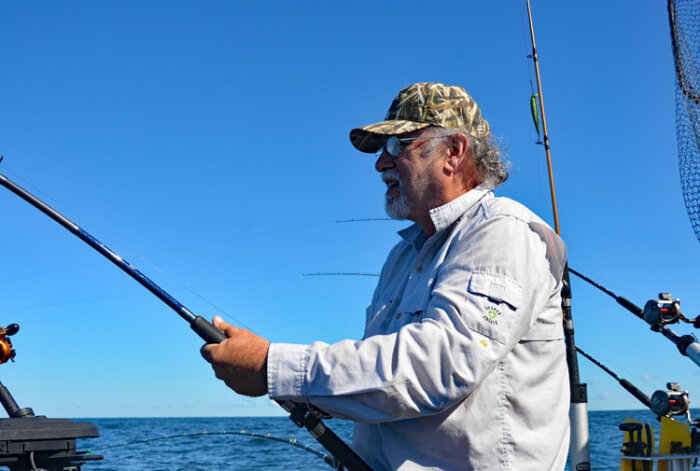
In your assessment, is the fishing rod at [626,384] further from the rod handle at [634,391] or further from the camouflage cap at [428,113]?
the camouflage cap at [428,113]

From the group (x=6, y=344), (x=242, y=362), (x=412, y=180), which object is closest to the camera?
(x=242, y=362)

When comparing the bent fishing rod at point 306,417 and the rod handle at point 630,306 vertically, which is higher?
the rod handle at point 630,306

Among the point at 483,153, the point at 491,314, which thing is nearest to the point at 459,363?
the point at 491,314

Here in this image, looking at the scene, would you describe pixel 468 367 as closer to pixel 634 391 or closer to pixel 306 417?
pixel 306 417

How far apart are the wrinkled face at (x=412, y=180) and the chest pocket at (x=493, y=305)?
552 millimetres

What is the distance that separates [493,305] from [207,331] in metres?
0.82

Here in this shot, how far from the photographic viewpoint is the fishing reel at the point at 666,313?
3.55m

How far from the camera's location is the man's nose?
7.77 ft

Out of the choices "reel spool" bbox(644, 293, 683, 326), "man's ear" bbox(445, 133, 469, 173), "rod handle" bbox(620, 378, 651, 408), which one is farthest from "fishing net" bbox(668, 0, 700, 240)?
"man's ear" bbox(445, 133, 469, 173)

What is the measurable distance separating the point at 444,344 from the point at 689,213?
2416 millimetres

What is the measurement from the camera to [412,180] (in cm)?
231

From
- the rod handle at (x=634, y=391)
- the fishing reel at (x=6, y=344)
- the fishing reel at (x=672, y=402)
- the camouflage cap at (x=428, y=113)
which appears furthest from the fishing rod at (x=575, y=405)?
the fishing reel at (x=6, y=344)

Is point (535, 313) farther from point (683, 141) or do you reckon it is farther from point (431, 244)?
point (683, 141)

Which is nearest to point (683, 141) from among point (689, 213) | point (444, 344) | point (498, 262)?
point (689, 213)
